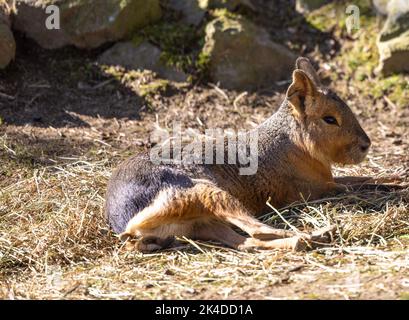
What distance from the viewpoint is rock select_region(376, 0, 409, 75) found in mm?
8578

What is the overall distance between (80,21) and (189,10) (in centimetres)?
130

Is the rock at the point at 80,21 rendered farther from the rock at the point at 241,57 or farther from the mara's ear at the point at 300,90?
the mara's ear at the point at 300,90

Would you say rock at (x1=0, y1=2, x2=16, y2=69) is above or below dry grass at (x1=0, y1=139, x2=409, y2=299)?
Result: above

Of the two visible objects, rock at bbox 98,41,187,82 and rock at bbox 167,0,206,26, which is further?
rock at bbox 167,0,206,26

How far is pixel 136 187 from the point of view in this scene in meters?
5.28

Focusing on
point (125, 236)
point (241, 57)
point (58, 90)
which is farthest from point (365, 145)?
point (58, 90)

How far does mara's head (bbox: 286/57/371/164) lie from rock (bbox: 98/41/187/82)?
2.94 m

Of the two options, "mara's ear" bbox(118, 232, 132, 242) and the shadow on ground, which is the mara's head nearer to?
"mara's ear" bbox(118, 232, 132, 242)

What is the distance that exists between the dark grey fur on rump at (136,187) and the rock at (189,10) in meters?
3.94

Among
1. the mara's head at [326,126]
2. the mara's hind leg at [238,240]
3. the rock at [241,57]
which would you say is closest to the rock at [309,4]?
the rock at [241,57]

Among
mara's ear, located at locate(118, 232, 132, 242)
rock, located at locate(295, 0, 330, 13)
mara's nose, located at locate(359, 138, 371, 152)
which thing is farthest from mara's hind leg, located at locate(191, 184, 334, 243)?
rock, located at locate(295, 0, 330, 13)

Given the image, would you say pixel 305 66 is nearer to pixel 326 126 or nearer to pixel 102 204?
pixel 326 126

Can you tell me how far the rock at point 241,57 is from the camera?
876 cm

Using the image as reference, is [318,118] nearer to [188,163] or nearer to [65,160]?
[188,163]
